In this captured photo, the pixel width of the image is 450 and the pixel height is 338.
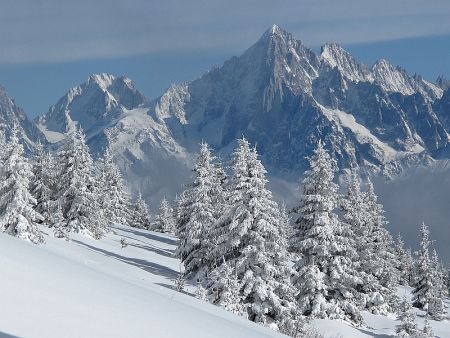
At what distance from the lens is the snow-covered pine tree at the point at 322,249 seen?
97.5 feet

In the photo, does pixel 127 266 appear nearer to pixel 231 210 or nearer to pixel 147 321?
pixel 231 210

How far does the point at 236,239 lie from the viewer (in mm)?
25469

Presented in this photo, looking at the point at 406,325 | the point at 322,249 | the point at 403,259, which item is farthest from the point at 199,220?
the point at 403,259

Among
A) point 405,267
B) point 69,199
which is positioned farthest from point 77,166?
point 405,267

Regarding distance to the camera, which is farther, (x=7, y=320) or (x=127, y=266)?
(x=127, y=266)

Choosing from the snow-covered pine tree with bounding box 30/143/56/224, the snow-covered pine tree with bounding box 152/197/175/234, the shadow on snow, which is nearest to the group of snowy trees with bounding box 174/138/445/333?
→ the shadow on snow

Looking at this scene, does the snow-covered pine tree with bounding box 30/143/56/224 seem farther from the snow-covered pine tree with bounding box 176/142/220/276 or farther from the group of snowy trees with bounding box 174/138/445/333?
the snow-covered pine tree with bounding box 176/142/220/276

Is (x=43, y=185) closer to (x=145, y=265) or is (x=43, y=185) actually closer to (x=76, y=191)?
(x=76, y=191)

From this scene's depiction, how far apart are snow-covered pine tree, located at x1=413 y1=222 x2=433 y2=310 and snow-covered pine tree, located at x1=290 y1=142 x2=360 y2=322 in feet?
88.7

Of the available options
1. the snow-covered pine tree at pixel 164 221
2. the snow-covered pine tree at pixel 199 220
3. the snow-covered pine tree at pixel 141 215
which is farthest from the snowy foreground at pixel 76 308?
the snow-covered pine tree at pixel 141 215

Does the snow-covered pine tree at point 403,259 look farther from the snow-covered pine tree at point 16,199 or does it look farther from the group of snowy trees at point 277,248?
the snow-covered pine tree at point 16,199

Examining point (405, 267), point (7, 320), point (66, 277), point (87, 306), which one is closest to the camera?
point (7, 320)

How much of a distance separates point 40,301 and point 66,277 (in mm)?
1193

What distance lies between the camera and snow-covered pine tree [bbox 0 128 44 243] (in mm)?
27375
